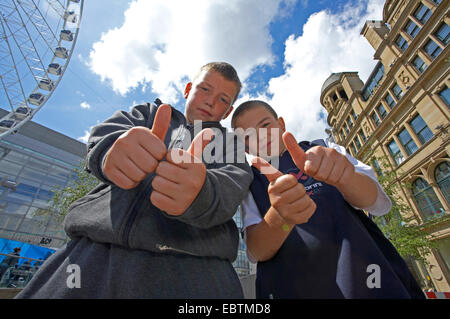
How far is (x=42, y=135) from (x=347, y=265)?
30395 millimetres

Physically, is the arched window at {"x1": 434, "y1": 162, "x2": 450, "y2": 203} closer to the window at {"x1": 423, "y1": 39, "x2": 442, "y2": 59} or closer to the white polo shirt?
the window at {"x1": 423, "y1": 39, "x2": 442, "y2": 59}

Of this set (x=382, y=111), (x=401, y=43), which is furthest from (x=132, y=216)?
(x=401, y=43)

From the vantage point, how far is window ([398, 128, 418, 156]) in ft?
49.8

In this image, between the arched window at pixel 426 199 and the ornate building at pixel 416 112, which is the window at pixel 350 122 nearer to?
the ornate building at pixel 416 112

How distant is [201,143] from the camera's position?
0.88m

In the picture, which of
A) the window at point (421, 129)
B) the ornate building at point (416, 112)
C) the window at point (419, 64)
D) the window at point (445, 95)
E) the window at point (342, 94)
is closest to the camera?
the window at point (445, 95)

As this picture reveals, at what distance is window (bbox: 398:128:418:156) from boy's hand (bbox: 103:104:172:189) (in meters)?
20.2

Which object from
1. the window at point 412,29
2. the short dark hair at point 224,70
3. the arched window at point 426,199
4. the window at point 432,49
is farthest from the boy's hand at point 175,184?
the window at point 412,29

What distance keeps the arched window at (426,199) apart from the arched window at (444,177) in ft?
1.96

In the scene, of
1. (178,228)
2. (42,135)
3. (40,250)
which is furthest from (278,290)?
(42,135)

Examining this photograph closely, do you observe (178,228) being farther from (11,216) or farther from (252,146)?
(11,216)

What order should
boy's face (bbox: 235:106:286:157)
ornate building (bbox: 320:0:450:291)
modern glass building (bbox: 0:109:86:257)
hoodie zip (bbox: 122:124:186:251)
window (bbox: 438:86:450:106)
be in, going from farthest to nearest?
modern glass building (bbox: 0:109:86:257) → ornate building (bbox: 320:0:450:291) → window (bbox: 438:86:450:106) → boy's face (bbox: 235:106:286:157) → hoodie zip (bbox: 122:124:186:251)

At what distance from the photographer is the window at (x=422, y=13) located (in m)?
14.2

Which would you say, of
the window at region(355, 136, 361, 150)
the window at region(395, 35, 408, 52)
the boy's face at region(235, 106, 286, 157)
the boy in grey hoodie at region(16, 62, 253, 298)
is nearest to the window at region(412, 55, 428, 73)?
the window at region(395, 35, 408, 52)
